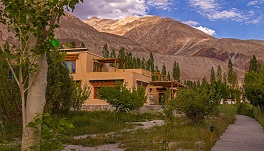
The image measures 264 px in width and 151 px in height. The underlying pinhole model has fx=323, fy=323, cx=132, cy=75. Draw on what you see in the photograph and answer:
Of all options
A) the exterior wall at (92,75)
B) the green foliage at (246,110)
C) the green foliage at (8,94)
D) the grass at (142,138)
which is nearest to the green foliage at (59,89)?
the grass at (142,138)

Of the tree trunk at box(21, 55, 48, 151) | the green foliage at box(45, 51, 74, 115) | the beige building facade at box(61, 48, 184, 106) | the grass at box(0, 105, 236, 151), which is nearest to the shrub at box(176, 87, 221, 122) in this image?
the grass at box(0, 105, 236, 151)

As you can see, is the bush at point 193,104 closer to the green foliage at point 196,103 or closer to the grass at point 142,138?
the green foliage at point 196,103

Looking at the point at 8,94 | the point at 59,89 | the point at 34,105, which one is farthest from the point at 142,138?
the point at 34,105

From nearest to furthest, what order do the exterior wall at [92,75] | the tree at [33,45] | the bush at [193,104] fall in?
the tree at [33,45] → the bush at [193,104] → the exterior wall at [92,75]

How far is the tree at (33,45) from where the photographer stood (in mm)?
2881

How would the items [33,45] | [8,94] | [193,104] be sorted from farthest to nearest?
[193,104]
[8,94]
[33,45]

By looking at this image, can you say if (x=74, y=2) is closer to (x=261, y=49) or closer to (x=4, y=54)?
(x=4, y=54)

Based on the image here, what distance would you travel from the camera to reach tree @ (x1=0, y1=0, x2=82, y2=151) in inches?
113

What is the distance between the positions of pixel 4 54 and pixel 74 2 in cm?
81

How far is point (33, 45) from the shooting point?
10.0 feet

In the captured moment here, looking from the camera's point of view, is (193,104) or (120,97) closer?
(193,104)

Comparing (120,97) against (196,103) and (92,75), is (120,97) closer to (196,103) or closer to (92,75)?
(196,103)

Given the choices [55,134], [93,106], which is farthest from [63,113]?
[93,106]

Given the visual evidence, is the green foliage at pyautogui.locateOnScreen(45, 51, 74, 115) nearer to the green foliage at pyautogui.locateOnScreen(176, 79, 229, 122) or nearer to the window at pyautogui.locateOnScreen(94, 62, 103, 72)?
the green foliage at pyautogui.locateOnScreen(176, 79, 229, 122)
